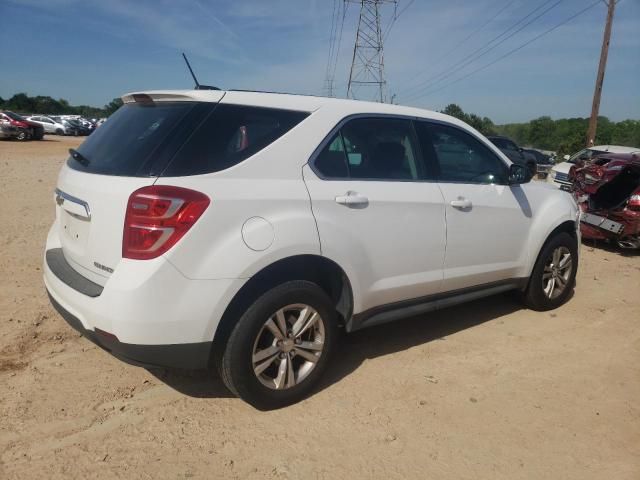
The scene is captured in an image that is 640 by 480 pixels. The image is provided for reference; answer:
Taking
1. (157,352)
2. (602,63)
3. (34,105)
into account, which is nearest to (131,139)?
(157,352)

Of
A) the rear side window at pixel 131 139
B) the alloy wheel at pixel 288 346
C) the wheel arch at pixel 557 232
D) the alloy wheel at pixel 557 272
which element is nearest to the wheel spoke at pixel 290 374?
the alloy wheel at pixel 288 346

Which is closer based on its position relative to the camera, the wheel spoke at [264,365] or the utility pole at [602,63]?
the wheel spoke at [264,365]

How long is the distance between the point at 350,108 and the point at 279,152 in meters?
0.72

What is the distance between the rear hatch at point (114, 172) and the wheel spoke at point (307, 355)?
117 cm

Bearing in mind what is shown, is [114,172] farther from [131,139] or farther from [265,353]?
[265,353]

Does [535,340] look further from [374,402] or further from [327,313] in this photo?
[327,313]

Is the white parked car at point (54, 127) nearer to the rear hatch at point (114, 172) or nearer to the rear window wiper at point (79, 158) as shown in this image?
the rear window wiper at point (79, 158)

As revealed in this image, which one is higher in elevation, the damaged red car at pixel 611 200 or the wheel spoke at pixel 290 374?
the damaged red car at pixel 611 200

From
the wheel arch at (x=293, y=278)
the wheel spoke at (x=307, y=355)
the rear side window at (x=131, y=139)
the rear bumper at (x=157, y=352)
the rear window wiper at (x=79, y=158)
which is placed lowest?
the wheel spoke at (x=307, y=355)

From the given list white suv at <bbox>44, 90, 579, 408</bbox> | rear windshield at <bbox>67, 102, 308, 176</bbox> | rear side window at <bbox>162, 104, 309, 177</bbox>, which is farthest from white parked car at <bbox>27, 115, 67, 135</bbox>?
rear side window at <bbox>162, 104, 309, 177</bbox>

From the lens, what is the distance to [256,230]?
2678 mm

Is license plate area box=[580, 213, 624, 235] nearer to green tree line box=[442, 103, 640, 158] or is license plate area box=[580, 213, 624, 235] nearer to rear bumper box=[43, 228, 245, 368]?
rear bumper box=[43, 228, 245, 368]

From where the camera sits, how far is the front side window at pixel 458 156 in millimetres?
3746

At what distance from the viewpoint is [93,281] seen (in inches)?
107
